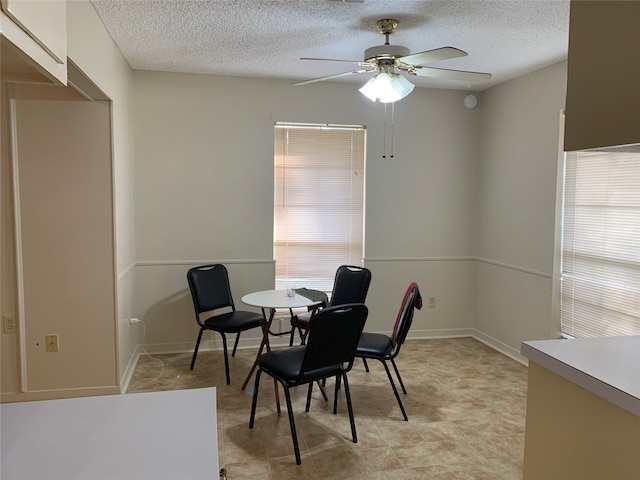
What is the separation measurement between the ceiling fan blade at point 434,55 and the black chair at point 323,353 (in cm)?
143

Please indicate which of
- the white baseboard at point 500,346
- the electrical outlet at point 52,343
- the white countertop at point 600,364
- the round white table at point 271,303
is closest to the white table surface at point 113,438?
the white countertop at point 600,364

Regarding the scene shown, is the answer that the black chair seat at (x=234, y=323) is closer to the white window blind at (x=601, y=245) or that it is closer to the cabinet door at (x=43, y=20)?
the white window blind at (x=601, y=245)

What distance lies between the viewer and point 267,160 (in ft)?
14.1

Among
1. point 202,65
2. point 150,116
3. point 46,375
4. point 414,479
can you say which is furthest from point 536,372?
point 150,116

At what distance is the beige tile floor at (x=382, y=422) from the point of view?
243cm

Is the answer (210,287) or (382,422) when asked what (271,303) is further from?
(382,422)

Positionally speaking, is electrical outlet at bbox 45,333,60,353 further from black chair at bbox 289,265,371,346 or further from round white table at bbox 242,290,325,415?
black chair at bbox 289,265,371,346

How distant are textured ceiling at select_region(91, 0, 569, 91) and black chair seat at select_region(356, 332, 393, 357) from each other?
207 cm

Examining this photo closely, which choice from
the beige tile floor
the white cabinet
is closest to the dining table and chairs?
the beige tile floor

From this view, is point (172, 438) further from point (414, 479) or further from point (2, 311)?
point (2, 311)

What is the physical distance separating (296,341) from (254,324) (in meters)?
0.89

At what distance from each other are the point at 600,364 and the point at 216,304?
3.07 meters

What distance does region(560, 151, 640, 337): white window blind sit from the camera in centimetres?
305

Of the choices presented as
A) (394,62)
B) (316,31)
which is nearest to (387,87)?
(394,62)
